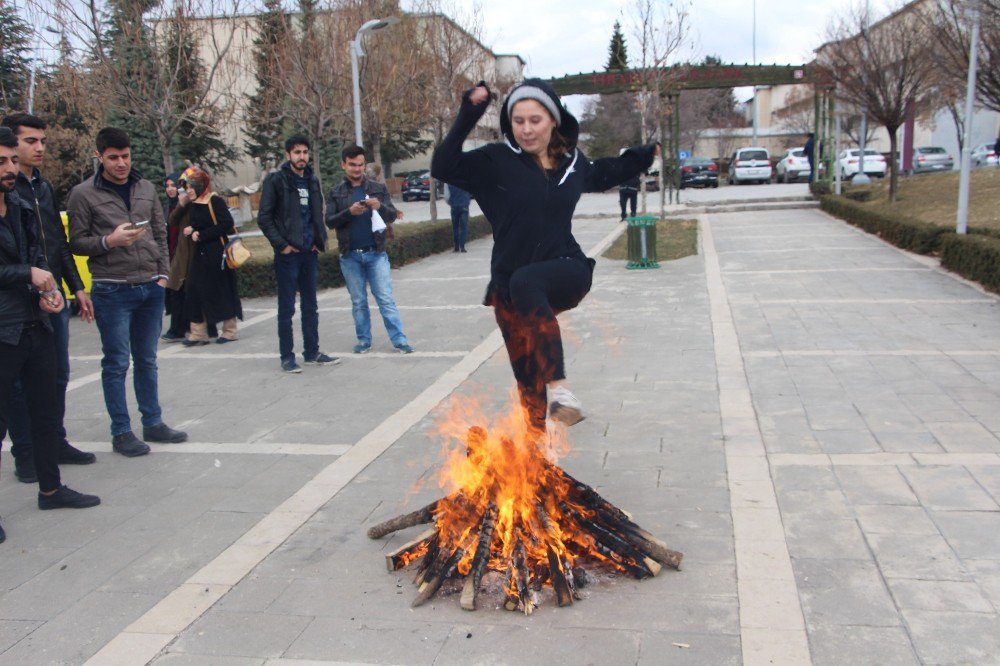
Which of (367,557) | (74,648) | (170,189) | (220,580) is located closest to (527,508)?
(367,557)

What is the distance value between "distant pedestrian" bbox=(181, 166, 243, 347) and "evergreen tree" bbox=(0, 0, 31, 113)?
548 centimetres

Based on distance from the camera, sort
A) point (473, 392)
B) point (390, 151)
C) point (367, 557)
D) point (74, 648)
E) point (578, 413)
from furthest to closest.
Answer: point (390, 151) < point (473, 392) < point (367, 557) < point (578, 413) < point (74, 648)

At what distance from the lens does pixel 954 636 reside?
9.93 ft

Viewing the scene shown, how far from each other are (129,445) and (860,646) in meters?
4.55

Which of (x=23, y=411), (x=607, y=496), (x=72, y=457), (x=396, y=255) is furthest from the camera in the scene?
(x=396, y=255)

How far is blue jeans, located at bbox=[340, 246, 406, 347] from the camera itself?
27.9 feet

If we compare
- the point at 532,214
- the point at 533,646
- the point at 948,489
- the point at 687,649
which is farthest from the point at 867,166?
the point at 533,646

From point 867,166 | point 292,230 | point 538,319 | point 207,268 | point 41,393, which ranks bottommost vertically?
point 41,393

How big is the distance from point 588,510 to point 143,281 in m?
3.53

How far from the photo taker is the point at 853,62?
2291 centimetres

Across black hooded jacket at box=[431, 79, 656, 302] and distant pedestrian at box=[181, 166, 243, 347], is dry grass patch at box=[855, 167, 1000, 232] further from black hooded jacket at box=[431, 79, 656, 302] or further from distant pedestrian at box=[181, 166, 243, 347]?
black hooded jacket at box=[431, 79, 656, 302]

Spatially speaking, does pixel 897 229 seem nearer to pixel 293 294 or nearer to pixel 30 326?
pixel 293 294

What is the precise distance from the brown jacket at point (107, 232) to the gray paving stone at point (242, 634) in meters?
2.90

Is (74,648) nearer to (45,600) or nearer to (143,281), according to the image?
(45,600)
